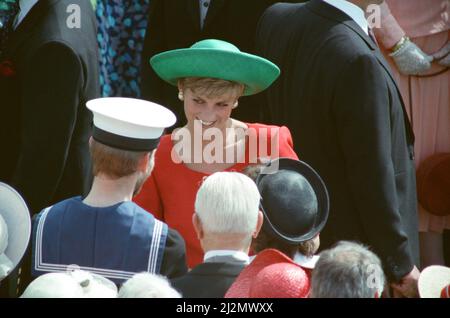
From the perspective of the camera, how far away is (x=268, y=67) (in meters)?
4.22

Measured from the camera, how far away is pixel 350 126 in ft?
13.8

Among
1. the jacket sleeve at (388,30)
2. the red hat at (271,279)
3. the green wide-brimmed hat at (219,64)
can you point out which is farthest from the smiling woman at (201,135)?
the jacket sleeve at (388,30)

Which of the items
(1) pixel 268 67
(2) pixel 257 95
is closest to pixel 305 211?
(1) pixel 268 67

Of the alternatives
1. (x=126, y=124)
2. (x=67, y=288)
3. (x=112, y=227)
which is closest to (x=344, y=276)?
(x=67, y=288)

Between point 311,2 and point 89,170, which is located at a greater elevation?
point 311,2

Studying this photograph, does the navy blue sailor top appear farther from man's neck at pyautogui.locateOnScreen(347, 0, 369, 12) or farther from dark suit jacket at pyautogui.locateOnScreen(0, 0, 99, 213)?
man's neck at pyautogui.locateOnScreen(347, 0, 369, 12)

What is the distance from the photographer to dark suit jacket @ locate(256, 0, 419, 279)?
417cm

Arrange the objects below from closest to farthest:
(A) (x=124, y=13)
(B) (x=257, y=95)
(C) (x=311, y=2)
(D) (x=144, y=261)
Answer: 1. (D) (x=144, y=261)
2. (C) (x=311, y=2)
3. (B) (x=257, y=95)
4. (A) (x=124, y=13)

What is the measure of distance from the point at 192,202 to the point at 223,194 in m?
0.83

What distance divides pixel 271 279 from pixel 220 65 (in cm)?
124

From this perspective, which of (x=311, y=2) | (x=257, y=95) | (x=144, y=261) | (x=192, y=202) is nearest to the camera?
(x=144, y=261)

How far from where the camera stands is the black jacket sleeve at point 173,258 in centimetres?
355

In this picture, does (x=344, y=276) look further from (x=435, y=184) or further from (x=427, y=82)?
(x=427, y=82)
